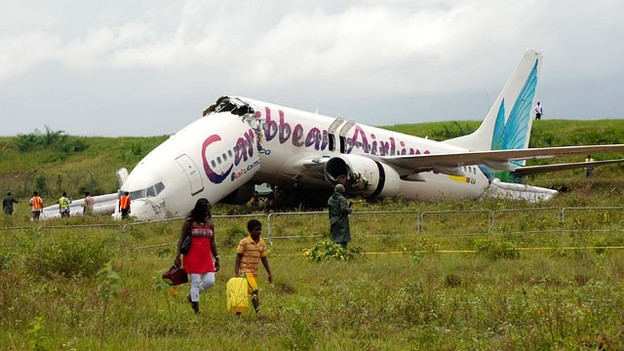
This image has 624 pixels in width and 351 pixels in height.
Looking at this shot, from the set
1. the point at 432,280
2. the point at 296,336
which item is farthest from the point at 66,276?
the point at 296,336

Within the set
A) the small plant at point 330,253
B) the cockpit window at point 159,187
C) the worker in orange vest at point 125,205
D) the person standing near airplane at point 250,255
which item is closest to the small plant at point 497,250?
the small plant at point 330,253

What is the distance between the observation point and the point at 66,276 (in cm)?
1452

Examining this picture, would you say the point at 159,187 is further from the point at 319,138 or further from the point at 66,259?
the point at 66,259

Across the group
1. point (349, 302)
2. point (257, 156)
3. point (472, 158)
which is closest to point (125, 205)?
point (257, 156)

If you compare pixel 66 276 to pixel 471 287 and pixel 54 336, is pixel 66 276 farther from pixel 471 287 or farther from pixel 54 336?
pixel 471 287

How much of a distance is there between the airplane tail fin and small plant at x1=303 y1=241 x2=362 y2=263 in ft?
69.5

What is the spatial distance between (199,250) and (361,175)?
17.3 m

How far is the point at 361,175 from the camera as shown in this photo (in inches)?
1128

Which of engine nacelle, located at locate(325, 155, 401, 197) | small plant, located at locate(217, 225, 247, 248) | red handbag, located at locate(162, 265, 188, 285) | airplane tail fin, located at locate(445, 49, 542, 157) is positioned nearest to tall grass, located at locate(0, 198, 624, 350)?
red handbag, located at locate(162, 265, 188, 285)

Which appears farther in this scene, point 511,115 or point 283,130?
point 511,115

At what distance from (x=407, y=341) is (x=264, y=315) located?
2.39m

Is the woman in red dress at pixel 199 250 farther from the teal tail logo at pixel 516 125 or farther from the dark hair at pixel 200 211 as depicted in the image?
the teal tail logo at pixel 516 125

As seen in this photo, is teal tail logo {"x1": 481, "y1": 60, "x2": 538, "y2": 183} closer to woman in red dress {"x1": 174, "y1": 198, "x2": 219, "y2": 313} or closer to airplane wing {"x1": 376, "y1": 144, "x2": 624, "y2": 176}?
airplane wing {"x1": 376, "y1": 144, "x2": 624, "y2": 176}

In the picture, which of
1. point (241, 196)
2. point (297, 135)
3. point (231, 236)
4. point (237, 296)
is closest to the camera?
point (237, 296)
